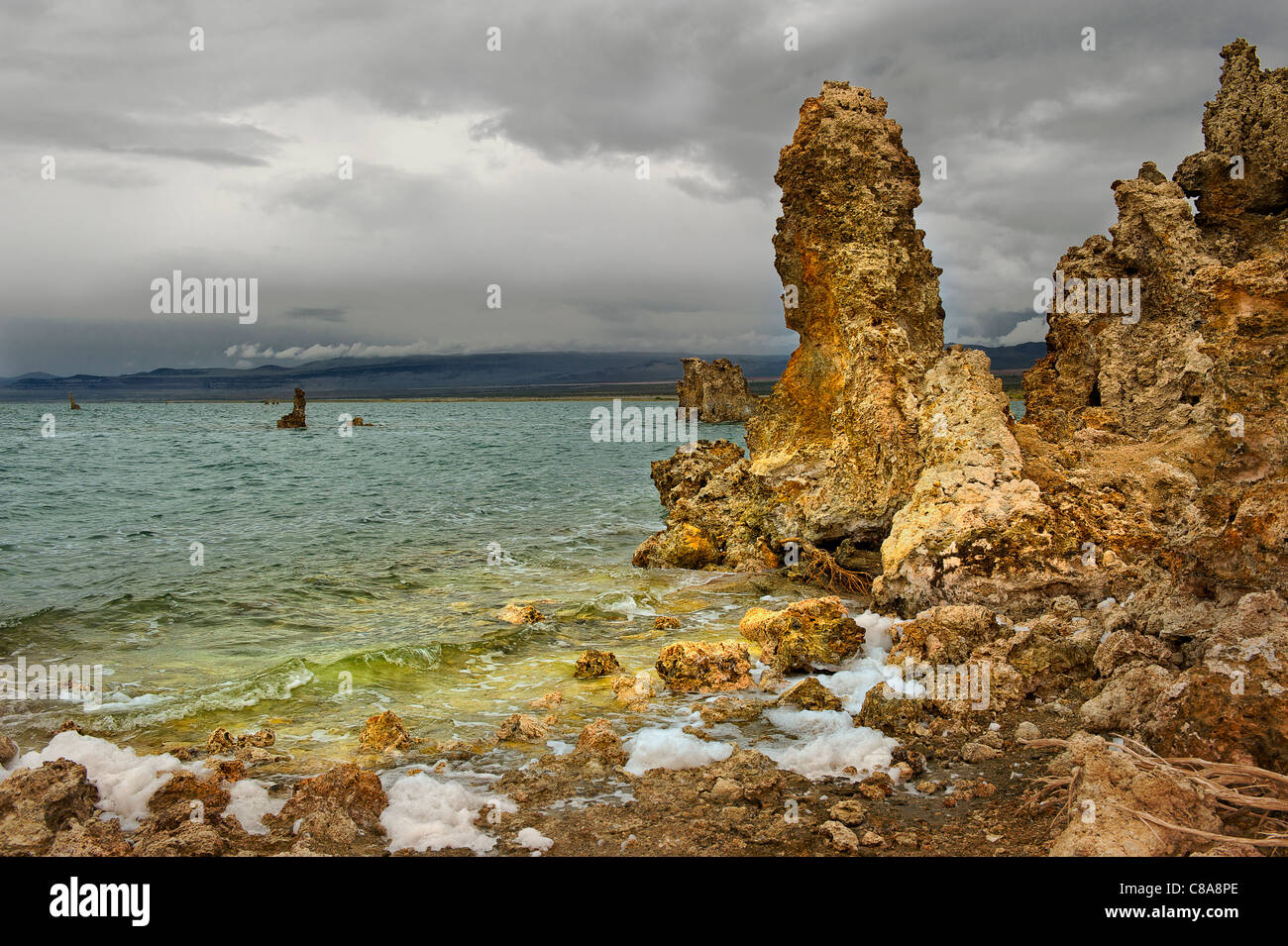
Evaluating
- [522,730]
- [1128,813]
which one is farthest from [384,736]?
[1128,813]

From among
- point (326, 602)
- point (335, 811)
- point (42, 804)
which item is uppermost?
point (42, 804)

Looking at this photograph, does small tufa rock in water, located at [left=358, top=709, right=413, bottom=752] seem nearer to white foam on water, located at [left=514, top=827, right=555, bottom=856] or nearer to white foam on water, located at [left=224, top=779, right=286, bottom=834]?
white foam on water, located at [left=224, top=779, right=286, bottom=834]

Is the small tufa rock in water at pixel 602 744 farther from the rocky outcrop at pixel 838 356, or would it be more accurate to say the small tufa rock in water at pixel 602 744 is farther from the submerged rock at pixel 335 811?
the rocky outcrop at pixel 838 356

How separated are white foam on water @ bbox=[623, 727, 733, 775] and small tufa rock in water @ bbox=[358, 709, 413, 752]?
201 centimetres

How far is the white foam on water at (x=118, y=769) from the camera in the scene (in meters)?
5.91

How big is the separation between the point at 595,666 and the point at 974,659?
164 inches

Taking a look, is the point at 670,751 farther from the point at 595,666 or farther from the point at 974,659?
the point at 974,659

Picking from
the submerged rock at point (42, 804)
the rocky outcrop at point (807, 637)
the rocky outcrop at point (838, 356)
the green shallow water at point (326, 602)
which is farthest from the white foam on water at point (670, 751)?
the rocky outcrop at point (838, 356)

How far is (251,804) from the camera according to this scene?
232 inches

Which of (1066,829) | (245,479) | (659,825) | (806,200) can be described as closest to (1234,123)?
(806,200)

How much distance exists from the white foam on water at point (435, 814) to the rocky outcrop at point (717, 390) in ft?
295

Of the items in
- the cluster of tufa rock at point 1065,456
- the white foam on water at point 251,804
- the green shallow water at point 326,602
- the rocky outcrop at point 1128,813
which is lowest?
the green shallow water at point 326,602

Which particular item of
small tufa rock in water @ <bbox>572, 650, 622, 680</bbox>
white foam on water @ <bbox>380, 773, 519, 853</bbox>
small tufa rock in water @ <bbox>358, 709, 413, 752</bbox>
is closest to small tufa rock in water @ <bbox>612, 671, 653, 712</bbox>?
small tufa rock in water @ <bbox>572, 650, 622, 680</bbox>
